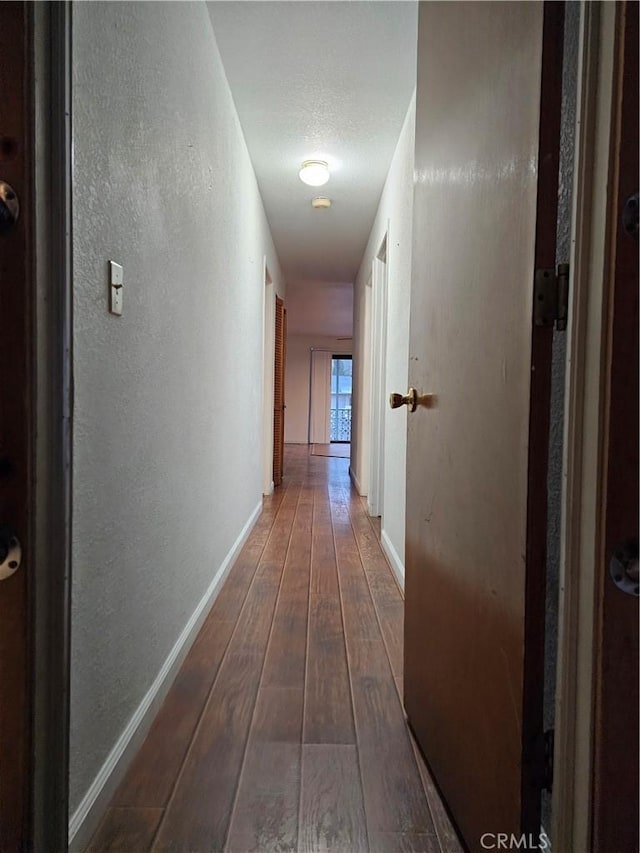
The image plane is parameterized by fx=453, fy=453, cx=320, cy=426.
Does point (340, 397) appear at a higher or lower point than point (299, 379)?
lower

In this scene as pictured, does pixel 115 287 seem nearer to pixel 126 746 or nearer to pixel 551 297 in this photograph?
pixel 551 297

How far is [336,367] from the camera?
10.8 m

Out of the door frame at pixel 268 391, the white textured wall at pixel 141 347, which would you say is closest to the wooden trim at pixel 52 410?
the white textured wall at pixel 141 347

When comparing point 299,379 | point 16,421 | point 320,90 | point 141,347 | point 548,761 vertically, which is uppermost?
point 320,90

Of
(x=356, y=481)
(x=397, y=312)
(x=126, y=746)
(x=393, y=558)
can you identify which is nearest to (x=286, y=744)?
(x=126, y=746)

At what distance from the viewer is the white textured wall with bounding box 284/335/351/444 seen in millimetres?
10180

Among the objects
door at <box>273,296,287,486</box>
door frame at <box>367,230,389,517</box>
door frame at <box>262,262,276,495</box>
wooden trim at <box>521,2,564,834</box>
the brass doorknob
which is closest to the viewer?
wooden trim at <box>521,2,564,834</box>

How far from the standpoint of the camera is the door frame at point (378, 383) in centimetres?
349

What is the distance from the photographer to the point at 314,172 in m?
2.96

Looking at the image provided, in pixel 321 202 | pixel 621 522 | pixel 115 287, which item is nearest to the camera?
pixel 621 522

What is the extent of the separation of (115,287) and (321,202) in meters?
2.93

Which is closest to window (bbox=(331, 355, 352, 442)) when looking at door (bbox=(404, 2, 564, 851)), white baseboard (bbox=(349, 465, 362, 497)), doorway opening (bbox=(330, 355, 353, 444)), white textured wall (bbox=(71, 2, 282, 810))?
doorway opening (bbox=(330, 355, 353, 444))

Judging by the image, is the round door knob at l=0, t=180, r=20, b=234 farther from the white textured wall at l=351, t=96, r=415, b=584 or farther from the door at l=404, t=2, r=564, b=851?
the white textured wall at l=351, t=96, r=415, b=584

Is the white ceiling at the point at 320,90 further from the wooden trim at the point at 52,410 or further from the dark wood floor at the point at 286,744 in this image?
the dark wood floor at the point at 286,744
